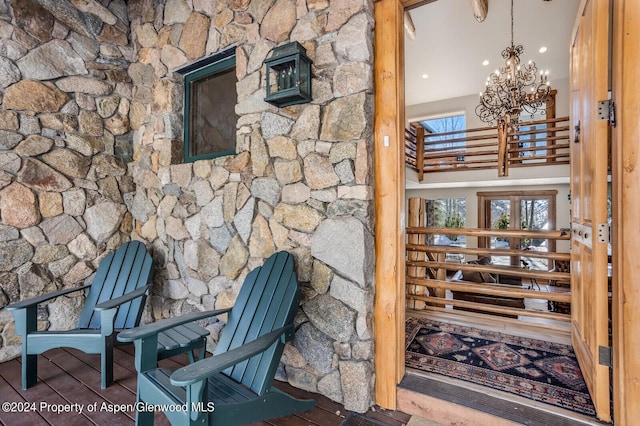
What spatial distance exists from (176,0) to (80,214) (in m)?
2.11

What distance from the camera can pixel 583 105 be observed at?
6.40 ft

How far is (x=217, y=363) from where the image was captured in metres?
1.29

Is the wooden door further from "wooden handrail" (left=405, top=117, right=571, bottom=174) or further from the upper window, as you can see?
the upper window

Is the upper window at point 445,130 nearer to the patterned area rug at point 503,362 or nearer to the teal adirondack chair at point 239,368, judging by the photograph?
the patterned area rug at point 503,362

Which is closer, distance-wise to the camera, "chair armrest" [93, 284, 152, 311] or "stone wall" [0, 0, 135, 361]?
"chair armrest" [93, 284, 152, 311]

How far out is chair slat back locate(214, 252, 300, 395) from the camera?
64.3 inches

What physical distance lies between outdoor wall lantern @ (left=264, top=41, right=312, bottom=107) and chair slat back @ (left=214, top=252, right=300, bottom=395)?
983 millimetres

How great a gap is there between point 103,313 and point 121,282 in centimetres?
62

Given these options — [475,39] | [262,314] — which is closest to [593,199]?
[262,314]

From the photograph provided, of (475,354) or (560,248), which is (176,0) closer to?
(475,354)

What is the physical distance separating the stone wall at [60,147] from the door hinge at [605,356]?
374 cm

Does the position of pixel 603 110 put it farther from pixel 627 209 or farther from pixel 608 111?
pixel 627 209

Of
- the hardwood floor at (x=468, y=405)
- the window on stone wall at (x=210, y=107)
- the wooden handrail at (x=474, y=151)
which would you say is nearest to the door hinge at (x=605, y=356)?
the hardwood floor at (x=468, y=405)

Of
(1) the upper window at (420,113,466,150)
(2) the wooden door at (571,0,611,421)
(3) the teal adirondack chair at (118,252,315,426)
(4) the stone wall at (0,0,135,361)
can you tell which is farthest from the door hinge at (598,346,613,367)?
(1) the upper window at (420,113,466,150)
